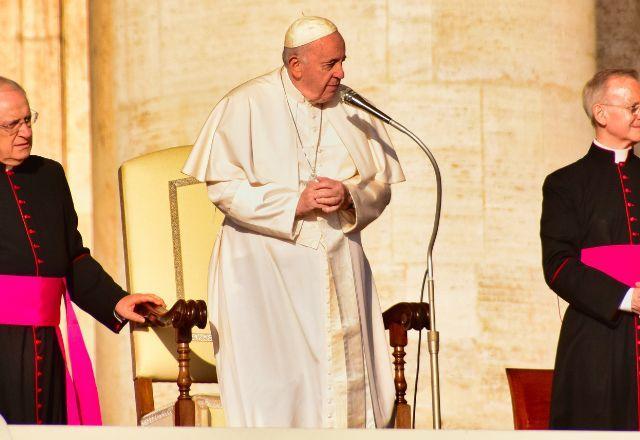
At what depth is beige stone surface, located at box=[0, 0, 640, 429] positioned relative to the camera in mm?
8352

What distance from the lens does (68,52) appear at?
379 inches

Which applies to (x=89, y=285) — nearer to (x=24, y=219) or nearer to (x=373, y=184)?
(x=24, y=219)

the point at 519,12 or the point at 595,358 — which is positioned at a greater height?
the point at 519,12

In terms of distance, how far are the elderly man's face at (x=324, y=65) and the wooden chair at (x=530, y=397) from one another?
5.26 feet

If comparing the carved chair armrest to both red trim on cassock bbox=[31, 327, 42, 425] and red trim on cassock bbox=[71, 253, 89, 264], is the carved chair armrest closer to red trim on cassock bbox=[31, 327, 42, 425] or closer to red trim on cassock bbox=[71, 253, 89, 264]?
red trim on cassock bbox=[71, 253, 89, 264]

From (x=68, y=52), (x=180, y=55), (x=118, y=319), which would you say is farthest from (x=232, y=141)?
(x=68, y=52)

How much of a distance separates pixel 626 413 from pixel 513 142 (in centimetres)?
238

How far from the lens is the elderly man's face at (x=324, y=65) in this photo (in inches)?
249

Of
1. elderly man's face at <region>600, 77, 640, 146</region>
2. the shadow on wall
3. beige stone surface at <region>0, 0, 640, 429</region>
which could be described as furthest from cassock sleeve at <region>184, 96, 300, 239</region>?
the shadow on wall

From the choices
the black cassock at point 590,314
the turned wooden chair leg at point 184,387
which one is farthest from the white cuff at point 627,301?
the turned wooden chair leg at point 184,387

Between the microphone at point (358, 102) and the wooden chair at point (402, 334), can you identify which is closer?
the microphone at point (358, 102)

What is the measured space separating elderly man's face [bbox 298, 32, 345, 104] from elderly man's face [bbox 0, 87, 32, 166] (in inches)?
39.1

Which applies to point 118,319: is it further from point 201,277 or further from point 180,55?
point 180,55

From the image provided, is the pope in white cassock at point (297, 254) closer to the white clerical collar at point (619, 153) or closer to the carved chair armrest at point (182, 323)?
the carved chair armrest at point (182, 323)
